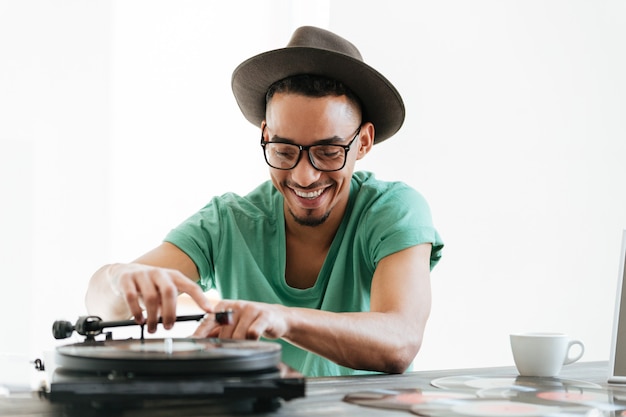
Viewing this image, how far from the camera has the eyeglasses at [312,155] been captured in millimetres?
1653

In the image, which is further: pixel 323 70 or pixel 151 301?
pixel 323 70

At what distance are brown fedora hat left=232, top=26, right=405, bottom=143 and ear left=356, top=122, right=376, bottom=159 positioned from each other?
0.04 metres

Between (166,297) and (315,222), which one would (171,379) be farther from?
(315,222)

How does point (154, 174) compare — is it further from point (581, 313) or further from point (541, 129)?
point (581, 313)

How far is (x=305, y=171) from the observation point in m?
1.64

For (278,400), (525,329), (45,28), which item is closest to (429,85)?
(525,329)

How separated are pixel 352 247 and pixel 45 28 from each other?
2.12m

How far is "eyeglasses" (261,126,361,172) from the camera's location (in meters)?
1.65

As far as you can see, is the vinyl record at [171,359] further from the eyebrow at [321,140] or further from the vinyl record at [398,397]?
the eyebrow at [321,140]

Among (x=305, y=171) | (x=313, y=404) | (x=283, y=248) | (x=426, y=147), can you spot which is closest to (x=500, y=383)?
(x=313, y=404)

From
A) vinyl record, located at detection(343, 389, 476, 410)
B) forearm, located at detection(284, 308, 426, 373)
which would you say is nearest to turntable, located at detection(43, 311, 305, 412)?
vinyl record, located at detection(343, 389, 476, 410)

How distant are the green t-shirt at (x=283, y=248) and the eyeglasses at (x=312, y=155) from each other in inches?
6.1

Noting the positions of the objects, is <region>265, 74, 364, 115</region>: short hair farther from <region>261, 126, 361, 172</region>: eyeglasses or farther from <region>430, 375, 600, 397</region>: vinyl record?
<region>430, 375, 600, 397</region>: vinyl record

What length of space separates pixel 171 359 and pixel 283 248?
1078 millimetres
